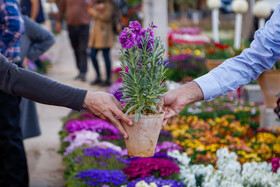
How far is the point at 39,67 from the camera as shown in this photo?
389 inches

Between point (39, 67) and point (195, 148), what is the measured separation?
654cm

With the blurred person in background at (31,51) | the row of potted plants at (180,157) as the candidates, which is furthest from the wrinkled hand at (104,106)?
the blurred person in background at (31,51)

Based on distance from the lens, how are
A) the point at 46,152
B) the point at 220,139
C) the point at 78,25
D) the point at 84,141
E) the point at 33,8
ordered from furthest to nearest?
1. the point at 78,25
2. the point at 33,8
3. the point at 46,152
4. the point at 220,139
5. the point at 84,141

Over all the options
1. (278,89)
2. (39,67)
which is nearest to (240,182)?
(278,89)

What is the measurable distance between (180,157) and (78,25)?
19.7 ft

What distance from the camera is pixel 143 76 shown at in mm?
2125

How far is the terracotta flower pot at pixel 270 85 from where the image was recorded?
4492mm

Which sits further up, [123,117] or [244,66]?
[244,66]

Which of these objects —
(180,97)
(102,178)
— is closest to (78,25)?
(102,178)

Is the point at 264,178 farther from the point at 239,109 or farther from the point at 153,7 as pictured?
the point at 153,7

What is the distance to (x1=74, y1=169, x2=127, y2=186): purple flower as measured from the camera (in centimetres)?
272

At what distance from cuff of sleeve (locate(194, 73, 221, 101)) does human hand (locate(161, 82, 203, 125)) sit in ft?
0.07

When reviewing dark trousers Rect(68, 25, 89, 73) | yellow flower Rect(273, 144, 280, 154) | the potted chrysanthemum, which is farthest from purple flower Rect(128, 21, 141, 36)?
dark trousers Rect(68, 25, 89, 73)

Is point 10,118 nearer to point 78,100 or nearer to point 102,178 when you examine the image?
point 102,178
